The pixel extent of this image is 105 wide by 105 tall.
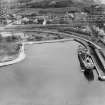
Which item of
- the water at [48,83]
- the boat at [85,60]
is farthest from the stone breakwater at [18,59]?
the boat at [85,60]

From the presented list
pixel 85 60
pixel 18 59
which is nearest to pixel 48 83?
pixel 85 60

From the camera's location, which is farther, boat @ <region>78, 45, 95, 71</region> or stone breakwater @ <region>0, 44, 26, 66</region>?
stone breakwater @ <region>0, 44, 26, 66</region>

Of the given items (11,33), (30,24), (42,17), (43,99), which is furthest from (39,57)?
(42,17)

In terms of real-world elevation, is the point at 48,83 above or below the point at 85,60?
below

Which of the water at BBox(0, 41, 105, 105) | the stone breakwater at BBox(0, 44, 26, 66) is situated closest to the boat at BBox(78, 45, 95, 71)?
the water at BBox(0, 41, 105, 105)

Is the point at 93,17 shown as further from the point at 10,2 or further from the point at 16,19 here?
the point at 10,2

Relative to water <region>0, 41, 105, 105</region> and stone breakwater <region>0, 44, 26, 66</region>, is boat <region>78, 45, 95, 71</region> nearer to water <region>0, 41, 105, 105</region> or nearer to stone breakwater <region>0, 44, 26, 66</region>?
water <region>0, 41, 105, 105</region>

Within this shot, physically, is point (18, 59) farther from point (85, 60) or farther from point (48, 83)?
point (85, 60)

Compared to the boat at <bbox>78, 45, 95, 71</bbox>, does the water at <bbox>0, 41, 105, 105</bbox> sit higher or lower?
lower
